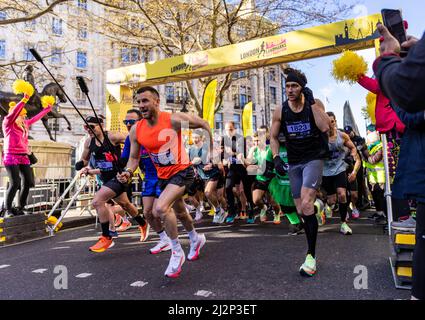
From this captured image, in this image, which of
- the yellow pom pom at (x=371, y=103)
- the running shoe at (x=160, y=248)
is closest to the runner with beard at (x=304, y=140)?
the yellow pom pom at (x=371, y=103)

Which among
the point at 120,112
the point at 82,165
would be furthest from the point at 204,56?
the point at 82,165

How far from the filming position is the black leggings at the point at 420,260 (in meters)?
1.56

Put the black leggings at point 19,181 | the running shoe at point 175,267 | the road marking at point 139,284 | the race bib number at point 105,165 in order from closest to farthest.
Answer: the road marking at point 139,284 → the running shoe at point 175,267 → the race bib number at point 105,165 → the black leggings at point 19,181

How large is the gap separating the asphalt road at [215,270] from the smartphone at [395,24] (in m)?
1.93

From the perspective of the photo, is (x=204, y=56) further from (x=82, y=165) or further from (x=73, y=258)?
(x=73, y=258)

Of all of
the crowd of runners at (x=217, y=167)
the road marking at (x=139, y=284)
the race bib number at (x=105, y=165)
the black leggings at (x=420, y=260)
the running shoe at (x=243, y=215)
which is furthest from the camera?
the running shoe at (x=243, y=215)

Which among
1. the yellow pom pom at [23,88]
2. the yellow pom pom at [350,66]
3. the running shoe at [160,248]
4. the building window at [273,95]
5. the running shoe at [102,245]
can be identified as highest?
the building window at [273,95]

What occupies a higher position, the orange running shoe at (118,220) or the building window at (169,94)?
the building window at (169,94)

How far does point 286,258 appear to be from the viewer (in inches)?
158

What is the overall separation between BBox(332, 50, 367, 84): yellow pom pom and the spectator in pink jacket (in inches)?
216

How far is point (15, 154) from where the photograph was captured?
616 cm

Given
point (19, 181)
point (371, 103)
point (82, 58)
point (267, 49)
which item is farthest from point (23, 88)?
point (82, 58)

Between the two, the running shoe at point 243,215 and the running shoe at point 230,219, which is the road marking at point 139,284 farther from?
the running shoe at point 243,215

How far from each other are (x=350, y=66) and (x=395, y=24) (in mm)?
752
